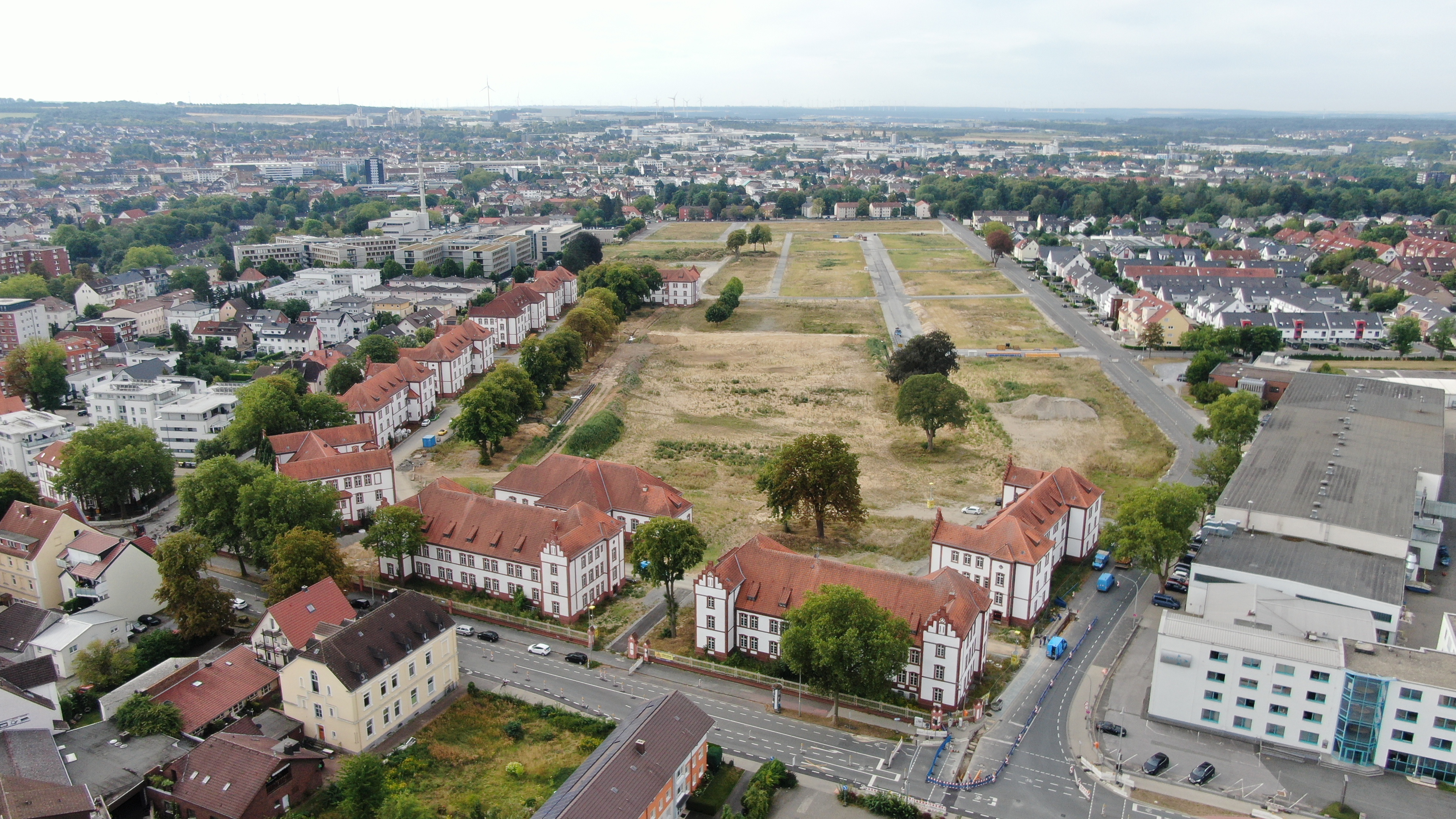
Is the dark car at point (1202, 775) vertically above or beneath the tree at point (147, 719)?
beneath

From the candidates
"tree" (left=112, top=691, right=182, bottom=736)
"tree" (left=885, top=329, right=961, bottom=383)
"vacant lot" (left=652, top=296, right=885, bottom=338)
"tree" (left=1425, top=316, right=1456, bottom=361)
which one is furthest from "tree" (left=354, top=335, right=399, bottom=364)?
"tree" (left=1425, top=316, right=1456, bottom=361)

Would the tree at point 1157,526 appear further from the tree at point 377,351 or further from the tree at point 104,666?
the tree at point 377,351

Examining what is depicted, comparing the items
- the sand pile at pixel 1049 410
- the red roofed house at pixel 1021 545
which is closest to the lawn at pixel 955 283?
the sand pile at pixel 1049 410

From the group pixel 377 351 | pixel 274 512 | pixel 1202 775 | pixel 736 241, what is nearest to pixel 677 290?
pixel 736 241

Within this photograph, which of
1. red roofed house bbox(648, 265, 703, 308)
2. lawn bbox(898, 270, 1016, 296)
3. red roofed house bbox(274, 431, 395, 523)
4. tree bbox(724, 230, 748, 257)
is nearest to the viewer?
red roofed house bbox(274, 431, 395, 523)

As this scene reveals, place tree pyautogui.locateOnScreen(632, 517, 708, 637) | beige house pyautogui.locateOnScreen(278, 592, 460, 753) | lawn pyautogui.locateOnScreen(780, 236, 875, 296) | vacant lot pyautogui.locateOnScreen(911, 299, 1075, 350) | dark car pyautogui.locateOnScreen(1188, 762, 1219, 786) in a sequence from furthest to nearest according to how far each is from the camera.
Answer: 1. lawn pyautogui.locateOnScreen(780, 236, 875, 296)
2. vacant lot pyautogui.locateOnScreen(911, 299, 1075, 350)
3. tree pyautogui.locateOnScreen(632, 517, 708, 637)
4. beige house pyautogui.locateOnScreen(278, 592, 460, 753)
5. dark car pyautogui.locateOnScreen(1188, 762, 1219, 786)

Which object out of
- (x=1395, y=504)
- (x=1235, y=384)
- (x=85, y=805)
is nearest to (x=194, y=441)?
(x=85, y=805)

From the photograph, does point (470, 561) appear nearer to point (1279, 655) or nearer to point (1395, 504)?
point (1279, 655)

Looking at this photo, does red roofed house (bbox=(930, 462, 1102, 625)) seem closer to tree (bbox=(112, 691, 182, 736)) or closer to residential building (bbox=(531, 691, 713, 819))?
residential building (bbox=(531, 691, 713, 819))
